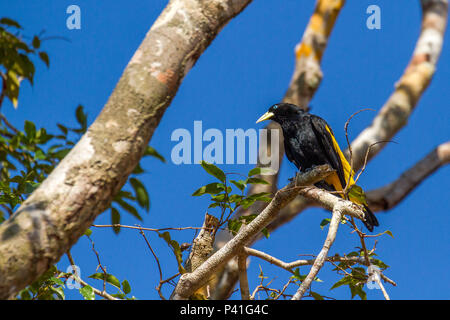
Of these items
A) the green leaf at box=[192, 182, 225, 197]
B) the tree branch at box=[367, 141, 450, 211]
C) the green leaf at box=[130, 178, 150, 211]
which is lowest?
the green leaf at box=[192, 182, 225, 197]

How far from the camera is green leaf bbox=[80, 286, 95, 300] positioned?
2.81 meters

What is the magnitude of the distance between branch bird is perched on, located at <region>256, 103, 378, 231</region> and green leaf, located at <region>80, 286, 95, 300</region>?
2075mm

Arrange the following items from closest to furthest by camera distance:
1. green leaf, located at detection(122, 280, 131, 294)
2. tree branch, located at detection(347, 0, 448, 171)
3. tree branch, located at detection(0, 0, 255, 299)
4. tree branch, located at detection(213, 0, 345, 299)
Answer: tree branch, located at detection(0, 0, 255, 299), green leaf, located at detection(122, 280, 131, 294), tree branch, located at detection(213, 0, 345, 299), tree branch, located at detection(347, 0, 448, 171)

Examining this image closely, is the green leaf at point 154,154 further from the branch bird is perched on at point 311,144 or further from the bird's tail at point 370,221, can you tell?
the bird's tail at point 370,221

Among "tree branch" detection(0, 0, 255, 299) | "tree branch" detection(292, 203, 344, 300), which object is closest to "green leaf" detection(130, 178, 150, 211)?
"tree branch" detection(292, 203, 344, 300)

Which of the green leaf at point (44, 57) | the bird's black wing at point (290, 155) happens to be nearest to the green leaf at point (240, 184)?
the bird's black wing at point (290, 155)

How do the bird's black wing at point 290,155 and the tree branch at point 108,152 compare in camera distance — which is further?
the bird's black wing at point 290,155

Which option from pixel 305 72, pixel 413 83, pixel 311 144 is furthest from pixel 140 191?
pixel 413 83

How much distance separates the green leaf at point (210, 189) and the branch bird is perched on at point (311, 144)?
154 centimetres

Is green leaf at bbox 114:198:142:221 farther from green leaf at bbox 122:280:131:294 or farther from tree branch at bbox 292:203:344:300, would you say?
tree branch at bbox 292:203:344:300

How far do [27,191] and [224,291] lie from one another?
308 cm

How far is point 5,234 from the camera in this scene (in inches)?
67.0

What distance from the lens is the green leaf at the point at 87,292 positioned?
2.81 m
